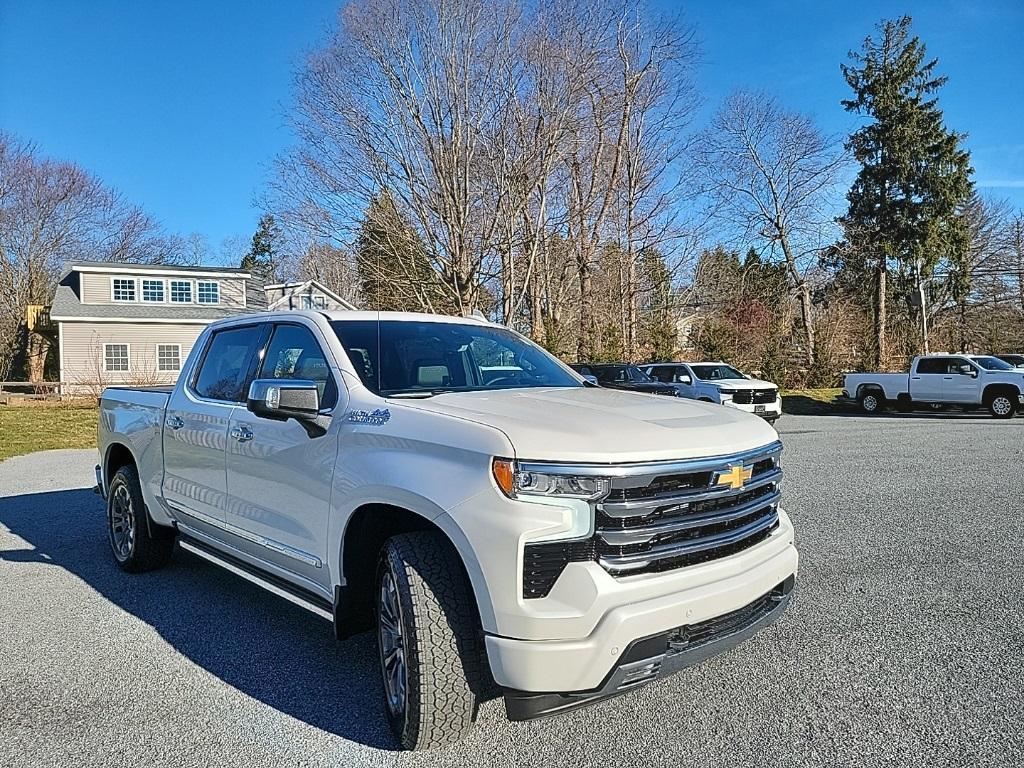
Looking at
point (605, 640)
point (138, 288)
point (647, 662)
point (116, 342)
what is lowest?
point (647, 662)

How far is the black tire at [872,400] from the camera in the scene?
932 inches

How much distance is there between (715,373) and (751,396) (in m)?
1.88

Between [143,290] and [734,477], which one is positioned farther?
[143,290]

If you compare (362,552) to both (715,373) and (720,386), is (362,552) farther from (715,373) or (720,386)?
(715,373)

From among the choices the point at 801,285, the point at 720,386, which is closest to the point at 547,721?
the point at 720,386

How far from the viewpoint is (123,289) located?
1363 inches

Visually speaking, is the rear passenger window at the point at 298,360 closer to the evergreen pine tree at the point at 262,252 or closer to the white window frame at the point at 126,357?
the white window frame at the point at 126,357

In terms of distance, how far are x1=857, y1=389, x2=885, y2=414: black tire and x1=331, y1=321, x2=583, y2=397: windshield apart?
2176cm

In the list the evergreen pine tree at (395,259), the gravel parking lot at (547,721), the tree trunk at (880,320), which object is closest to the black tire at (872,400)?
the tree trunk at (880,320)

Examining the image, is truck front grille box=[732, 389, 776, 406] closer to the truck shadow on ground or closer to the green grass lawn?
the green grass lawn

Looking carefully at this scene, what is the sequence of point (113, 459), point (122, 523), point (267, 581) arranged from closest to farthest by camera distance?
point (267, 581)
point (122, 523)
point (113, 459)

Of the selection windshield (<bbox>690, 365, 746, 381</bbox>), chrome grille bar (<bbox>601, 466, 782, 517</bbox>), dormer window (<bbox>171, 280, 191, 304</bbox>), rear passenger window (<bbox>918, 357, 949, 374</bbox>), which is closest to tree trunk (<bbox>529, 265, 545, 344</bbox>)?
windshield (<bbox>690, 365, 746, 381</bbox>)

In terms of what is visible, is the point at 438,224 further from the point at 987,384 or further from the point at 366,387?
the point at 366,387

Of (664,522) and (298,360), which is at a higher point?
(298,360)
